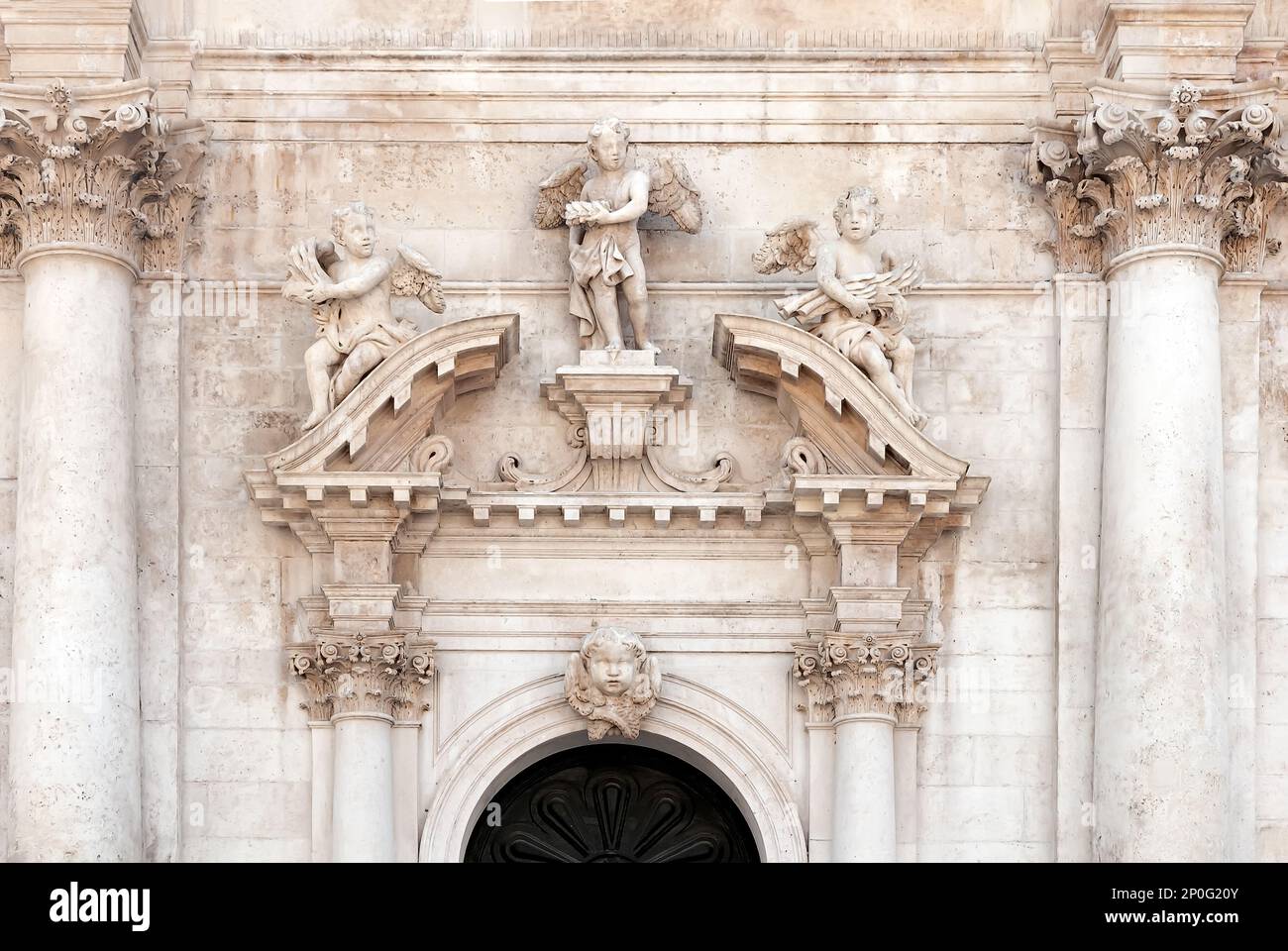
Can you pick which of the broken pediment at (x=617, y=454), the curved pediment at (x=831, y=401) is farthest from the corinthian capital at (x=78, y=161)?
the curved pediment at (x=831, y=401)

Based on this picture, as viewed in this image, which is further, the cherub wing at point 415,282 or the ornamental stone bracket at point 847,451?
the cherub wing at point 415,282

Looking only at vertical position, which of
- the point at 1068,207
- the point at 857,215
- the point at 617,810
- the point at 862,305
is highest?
the point at 1068,207

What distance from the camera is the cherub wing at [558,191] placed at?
22.4 metres

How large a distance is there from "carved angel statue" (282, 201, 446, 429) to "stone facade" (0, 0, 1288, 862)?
0.14 ft

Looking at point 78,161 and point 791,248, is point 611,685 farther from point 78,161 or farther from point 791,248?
point 78,161

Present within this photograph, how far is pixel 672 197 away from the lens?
2242 cm

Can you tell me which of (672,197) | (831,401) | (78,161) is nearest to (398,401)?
(672,197)

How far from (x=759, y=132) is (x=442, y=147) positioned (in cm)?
225

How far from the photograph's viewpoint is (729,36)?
2302cm

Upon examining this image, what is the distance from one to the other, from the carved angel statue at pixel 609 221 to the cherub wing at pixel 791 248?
1.78ft

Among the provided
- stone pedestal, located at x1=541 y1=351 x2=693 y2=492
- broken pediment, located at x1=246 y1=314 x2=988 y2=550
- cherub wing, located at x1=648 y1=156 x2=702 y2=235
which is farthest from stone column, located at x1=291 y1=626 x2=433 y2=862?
cherub wing, located at x1=648 y1=156 x2=702 y2=235

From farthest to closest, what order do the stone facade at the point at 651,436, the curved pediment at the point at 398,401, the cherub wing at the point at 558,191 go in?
the cherub wing at the point at 558,191
the curved pediment at the point at 398,401
the stone facade at the point at 651,436

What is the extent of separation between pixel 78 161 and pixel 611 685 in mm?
5063

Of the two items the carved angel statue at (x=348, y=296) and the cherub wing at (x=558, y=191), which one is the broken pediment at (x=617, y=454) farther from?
the cherub wing at (x=558, y=191)
